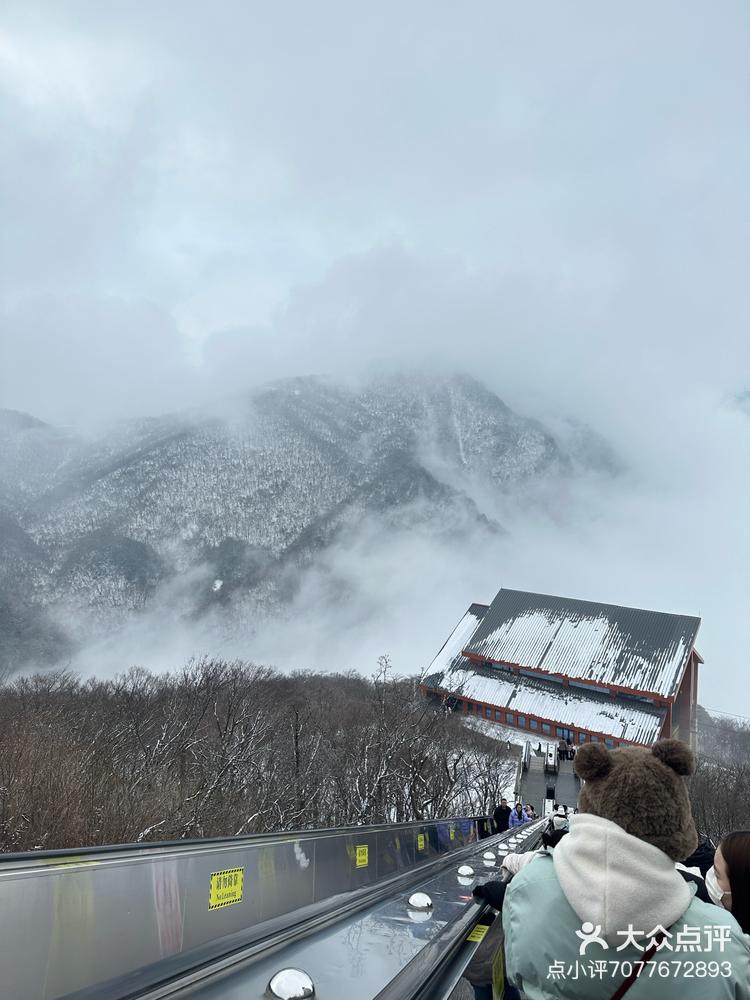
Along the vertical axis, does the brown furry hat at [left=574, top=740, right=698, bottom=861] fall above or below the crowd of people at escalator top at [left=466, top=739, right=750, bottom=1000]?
above

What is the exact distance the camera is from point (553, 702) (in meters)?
54.3

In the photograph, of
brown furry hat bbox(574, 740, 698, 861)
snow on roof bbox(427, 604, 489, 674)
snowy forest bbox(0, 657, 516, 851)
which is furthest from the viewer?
snow on roof bbox(427, 604, 489, 674)

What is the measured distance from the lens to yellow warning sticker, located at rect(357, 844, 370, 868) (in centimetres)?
789

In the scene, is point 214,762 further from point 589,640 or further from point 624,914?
point 589,640

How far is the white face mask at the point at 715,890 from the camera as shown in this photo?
9.76 ft

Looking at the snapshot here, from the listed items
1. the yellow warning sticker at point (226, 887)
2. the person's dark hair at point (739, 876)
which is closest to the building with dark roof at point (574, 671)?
the yellow warning sticker at point (226, 887)

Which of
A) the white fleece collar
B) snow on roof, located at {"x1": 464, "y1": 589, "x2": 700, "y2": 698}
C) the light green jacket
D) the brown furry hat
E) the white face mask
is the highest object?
snow on roof, located at {"x1": 464, "y1": 589, "x2": 700, "y2": 698}

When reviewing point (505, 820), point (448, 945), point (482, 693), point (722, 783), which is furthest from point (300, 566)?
point (448, 945)

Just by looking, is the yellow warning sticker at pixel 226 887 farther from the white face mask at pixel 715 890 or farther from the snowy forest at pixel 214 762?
the snowy forest at pixel 214 762

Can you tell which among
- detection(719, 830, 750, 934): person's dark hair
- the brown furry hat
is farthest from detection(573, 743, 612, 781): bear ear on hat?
detection(719, 830, 750, 934): person's dark hair

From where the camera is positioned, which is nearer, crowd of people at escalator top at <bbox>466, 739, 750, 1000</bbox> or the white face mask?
crowd of people at escalator top at <bbox>466, 739, 750, 1000</bbox>

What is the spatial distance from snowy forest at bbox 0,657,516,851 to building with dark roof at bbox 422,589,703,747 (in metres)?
8.48

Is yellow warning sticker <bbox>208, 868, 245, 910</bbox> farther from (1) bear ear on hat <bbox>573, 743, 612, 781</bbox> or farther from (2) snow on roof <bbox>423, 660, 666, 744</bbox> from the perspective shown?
(2) snow on roof <bbox>423, 660, 666, 744</bbox>

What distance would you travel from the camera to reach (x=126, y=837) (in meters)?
11.2
